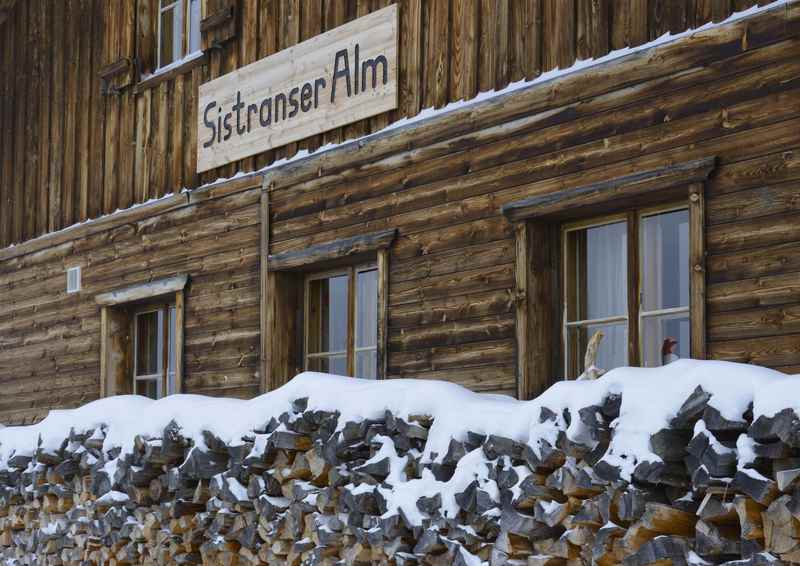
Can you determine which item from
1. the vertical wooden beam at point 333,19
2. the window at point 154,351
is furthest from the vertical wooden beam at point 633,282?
the window at point 154,351

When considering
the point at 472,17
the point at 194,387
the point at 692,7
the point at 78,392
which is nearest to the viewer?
the point at 692,7

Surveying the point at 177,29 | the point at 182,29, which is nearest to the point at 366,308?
the point at 182,29

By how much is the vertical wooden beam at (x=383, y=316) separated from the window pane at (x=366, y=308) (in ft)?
1.44

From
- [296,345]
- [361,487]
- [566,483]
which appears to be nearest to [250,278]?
[296,345]

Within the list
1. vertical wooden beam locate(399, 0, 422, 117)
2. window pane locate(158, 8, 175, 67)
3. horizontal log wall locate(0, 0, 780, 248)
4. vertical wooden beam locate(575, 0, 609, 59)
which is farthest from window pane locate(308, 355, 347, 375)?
window pane locate(158, 8, 175, 67)

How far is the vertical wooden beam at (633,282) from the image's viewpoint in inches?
375

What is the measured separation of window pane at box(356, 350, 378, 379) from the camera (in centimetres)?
1170

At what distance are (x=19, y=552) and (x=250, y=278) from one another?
3158 millimetres

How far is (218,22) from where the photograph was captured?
13320 millimetres

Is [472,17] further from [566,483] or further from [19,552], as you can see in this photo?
[19,552]

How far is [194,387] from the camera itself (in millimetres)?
13383

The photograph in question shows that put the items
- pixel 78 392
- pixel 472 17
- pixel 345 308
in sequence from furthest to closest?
pixel 78 392
pixel 345 308
pixel 472 17

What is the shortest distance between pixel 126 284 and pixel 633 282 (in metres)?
6.56

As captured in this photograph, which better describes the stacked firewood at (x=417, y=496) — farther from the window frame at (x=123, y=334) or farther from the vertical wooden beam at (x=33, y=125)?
the vertical wooden beam at (x=33, y=125)
